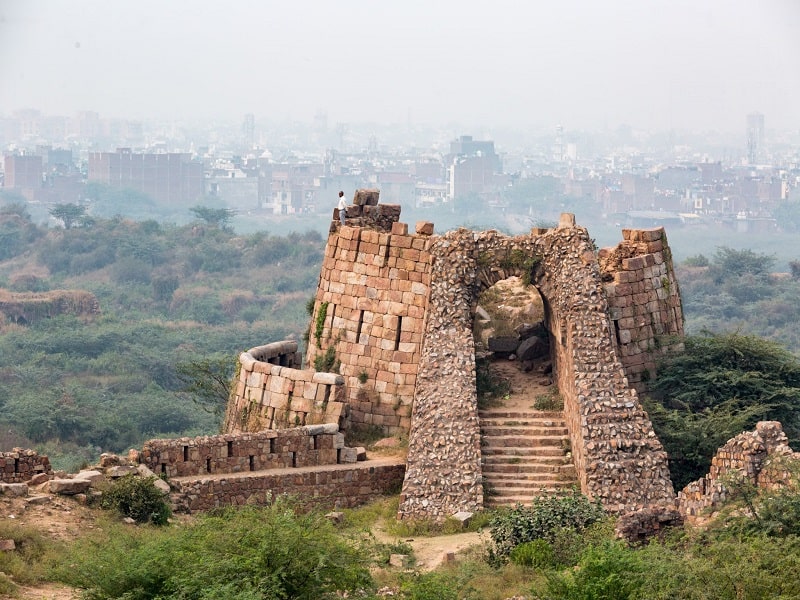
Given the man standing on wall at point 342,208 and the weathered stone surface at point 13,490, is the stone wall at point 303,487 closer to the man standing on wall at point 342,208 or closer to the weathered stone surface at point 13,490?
the weathered stone surface at point 13,490

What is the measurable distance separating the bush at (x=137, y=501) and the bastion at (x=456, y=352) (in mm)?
3749

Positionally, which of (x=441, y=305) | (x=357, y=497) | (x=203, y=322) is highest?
(x=441, y=305)

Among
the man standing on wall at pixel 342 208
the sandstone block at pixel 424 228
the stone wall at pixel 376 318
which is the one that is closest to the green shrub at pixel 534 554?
the stone wall at pixel 376 318

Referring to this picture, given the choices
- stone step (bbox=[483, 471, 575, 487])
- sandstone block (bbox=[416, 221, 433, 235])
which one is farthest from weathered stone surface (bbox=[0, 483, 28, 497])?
sandstone block (bbox=[416, 221, 433, 235])

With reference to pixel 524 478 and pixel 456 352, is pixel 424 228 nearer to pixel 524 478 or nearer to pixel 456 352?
pixel 456 352

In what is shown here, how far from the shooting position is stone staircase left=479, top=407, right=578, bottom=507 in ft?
87.5

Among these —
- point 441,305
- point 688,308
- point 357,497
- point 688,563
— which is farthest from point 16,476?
point 688,308

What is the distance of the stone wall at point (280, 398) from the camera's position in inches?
1145

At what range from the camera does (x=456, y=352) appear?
92.5 ft

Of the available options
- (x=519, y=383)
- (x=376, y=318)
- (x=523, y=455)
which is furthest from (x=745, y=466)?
(x=376, y=318)

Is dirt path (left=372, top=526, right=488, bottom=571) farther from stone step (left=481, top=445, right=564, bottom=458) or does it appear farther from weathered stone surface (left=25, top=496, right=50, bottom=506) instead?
weathered stone surface (left=25, top=496, right=50, bottom=506)

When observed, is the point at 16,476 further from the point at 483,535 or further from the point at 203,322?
the point at 203,322

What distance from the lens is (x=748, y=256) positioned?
105875 millimetres

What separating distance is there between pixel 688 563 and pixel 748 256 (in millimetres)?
87510
